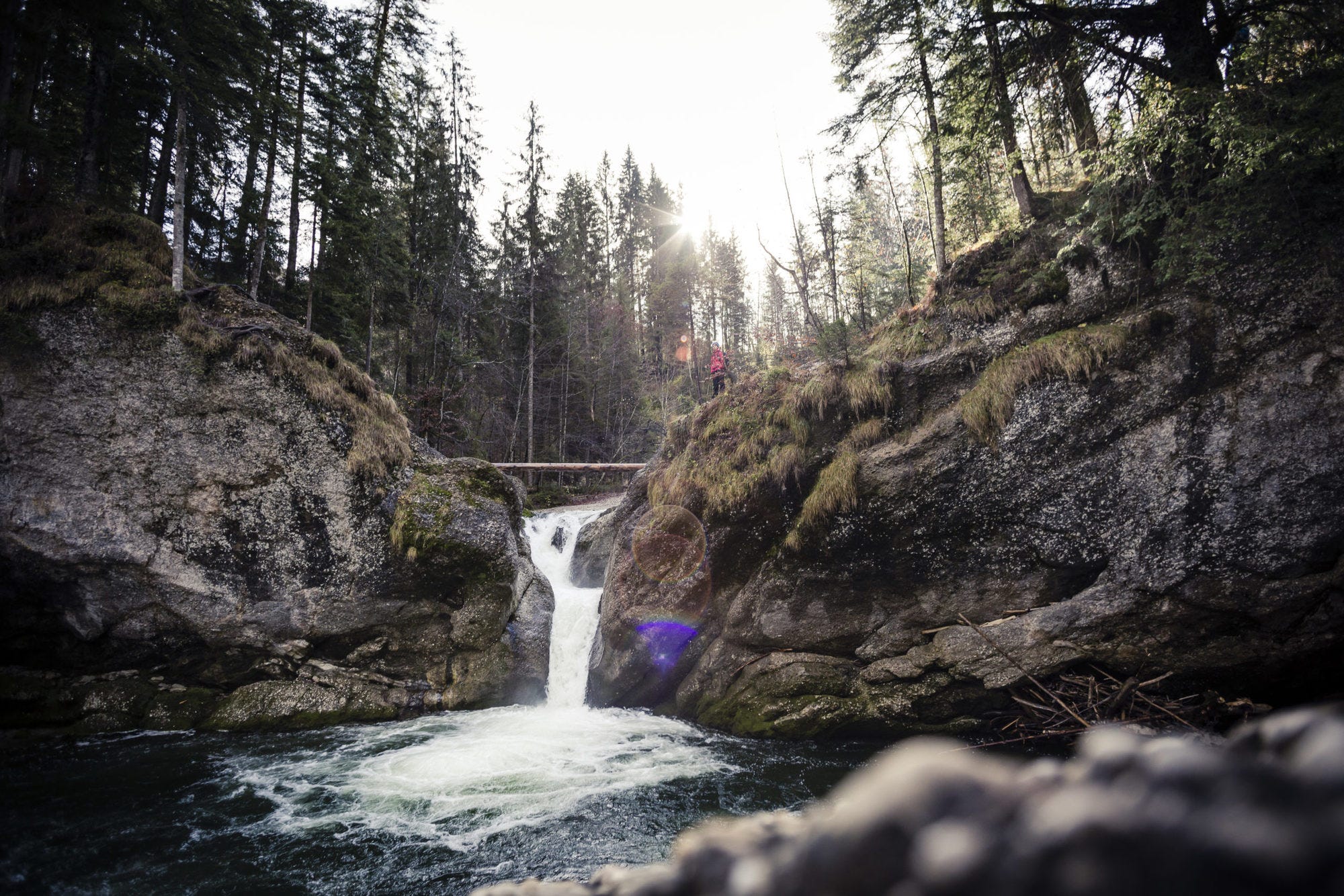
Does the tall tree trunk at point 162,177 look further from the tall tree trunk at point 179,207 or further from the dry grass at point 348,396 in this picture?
the dry grass at point 348,396

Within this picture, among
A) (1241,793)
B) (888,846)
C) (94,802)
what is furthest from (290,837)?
(1241,793)

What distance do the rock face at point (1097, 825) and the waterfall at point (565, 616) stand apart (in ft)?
31.7

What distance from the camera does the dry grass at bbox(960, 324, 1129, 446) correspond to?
672 centimetres

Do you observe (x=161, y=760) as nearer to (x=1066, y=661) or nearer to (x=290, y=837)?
(x=290, y=837)

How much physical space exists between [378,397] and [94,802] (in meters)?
6.62

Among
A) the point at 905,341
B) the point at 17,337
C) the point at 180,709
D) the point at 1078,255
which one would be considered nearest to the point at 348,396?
the point at 17,337

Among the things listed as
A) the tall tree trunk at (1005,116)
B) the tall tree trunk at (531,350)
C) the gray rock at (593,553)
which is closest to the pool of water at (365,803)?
the gray rock at (593,553)

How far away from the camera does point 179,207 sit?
9570 millimetres

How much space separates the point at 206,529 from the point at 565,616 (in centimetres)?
611

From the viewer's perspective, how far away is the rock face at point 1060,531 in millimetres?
5867

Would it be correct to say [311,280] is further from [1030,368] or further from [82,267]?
[1030,368]

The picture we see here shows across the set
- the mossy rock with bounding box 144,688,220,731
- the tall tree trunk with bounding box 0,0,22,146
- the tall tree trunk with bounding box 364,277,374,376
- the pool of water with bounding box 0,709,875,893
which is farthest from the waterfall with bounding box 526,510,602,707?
the tall tree trunk with bounding box 0,0,22,146

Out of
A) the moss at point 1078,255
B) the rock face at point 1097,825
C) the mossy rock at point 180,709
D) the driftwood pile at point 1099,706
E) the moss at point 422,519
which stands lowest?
the driftwood pile at point 1099,706

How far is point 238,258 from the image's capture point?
15320mm
